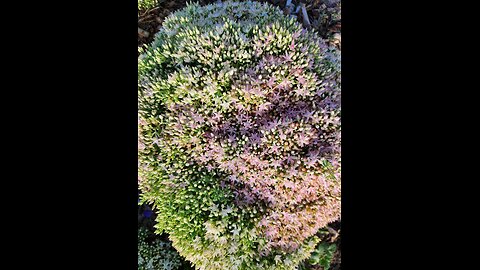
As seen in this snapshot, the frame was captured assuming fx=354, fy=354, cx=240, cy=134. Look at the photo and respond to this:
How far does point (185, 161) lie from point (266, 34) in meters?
0.73

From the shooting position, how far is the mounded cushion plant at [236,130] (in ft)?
5.55

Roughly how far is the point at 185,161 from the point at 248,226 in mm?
445

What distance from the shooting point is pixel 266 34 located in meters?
1.69

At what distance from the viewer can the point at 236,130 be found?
1728 millimetres

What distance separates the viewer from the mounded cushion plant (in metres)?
1.69
